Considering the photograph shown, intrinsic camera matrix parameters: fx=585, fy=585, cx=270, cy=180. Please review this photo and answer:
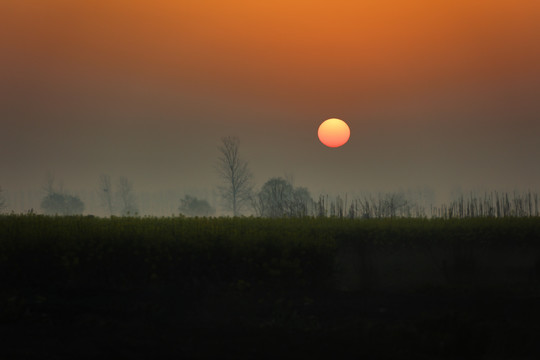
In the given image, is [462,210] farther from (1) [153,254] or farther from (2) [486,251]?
(1) [153,254]

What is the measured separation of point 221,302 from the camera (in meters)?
11.1

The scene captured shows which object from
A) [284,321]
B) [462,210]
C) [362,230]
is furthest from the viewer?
[462,210]

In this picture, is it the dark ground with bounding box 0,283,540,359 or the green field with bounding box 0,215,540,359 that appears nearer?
the dark ground with bounding box 0,283,540,359

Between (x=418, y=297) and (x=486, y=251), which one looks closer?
(x=418, y=297)

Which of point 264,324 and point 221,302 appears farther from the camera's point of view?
point 221,302

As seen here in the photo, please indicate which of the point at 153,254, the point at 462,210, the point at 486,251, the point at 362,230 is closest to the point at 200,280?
the point at 153,254

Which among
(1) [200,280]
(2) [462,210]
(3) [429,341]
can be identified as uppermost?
(2) [462,210]

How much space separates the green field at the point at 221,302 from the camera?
890 cm

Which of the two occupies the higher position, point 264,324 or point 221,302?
point 221,302

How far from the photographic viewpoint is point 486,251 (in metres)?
18.2

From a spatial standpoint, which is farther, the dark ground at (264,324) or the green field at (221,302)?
Result: the green field at (221,302)

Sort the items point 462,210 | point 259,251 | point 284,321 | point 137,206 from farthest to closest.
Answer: point 137,206, point 462,210, point 259,251, point 284,321

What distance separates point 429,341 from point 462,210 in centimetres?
1564

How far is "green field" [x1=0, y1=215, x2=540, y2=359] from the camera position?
29.2ft
